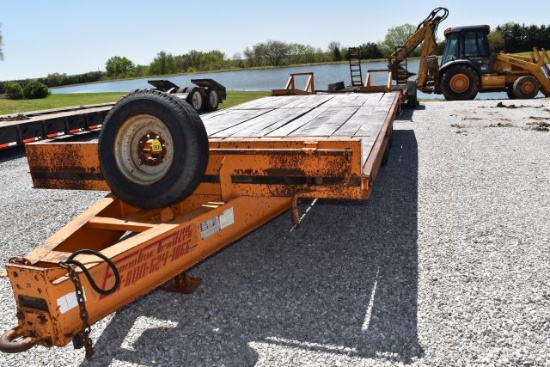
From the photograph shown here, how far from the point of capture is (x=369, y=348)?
3035mm

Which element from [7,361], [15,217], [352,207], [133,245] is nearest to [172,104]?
[133,245]

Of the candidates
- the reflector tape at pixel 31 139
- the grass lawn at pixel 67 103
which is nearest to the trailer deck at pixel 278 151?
the reflector tape at pixel 31 139

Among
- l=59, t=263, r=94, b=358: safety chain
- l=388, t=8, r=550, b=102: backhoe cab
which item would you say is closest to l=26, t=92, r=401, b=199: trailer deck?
l=59, t=263, r=94, b=358: safety chain

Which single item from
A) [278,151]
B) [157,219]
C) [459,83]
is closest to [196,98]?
[459,83]

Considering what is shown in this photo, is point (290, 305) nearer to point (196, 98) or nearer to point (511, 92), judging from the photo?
point (196, 98)

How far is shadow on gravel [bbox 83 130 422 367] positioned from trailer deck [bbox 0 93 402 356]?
405 millimetres

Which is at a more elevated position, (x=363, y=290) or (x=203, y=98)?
(x=203, y=98)

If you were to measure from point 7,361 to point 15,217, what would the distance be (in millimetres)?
3532

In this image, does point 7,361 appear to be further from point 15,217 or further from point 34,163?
point 15,217

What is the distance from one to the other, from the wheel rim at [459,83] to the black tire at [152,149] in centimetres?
1618

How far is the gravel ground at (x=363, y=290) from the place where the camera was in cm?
304

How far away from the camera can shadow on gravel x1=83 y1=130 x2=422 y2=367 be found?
3.08 metres

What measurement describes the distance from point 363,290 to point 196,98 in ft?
Result: 44.8

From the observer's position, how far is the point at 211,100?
1709 centimetres
